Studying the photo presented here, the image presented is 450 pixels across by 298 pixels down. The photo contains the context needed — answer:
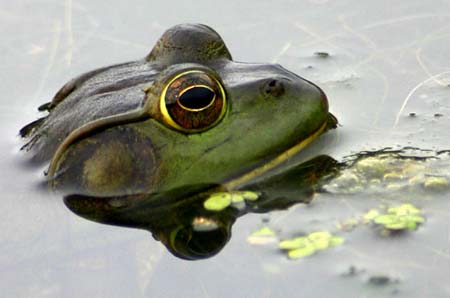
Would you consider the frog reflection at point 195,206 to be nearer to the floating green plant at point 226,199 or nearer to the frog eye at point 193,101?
the floating green plant at point 226,199

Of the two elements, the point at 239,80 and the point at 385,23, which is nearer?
the point at 239,80

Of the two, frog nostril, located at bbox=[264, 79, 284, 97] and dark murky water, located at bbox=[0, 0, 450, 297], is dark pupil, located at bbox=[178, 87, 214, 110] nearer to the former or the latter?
frog nostril, located at bbox=[264, 79, 284, 97]

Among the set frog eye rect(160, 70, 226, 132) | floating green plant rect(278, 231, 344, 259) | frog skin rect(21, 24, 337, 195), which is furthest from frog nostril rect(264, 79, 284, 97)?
floating green plant rect(278, 231, 344, 259)

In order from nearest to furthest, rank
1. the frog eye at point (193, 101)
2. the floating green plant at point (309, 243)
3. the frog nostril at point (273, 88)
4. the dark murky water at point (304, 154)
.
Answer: the dark murky water at point (304, 154), the floating green plant at point (309, 243), the frog eye at point (193, 101), the frog nostril at point (273, 88)

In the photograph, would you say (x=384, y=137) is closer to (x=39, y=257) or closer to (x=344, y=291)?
(x=344, y=291)

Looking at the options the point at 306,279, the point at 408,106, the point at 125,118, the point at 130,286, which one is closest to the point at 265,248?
the point at 306,279

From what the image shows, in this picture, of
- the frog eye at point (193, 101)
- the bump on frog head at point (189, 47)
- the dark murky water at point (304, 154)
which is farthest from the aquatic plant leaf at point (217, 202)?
the bump on frog head at point (189, 47)
